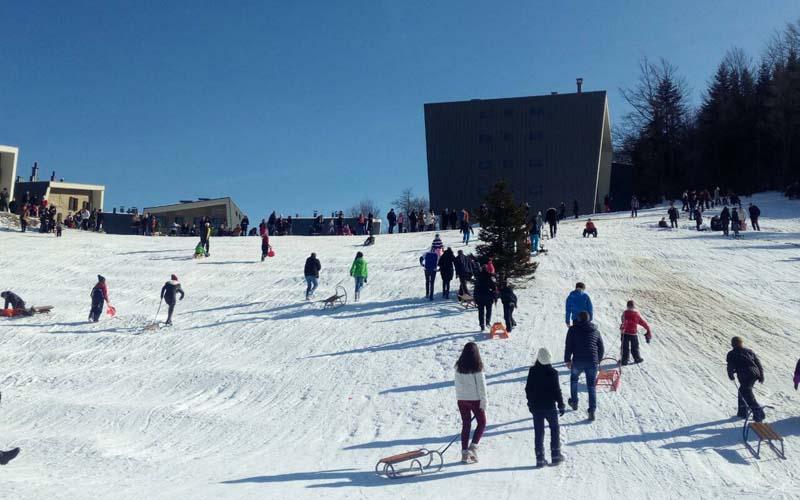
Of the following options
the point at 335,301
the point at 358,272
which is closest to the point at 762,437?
the point at 335,301

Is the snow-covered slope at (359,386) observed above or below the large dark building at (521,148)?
below

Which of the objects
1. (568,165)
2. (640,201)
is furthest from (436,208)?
(640,201)

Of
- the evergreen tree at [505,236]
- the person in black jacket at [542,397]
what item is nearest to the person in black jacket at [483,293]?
the evergreen tree at [505,236]

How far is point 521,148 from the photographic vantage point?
51.2 meters

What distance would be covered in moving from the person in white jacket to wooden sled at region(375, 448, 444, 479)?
1.25ft

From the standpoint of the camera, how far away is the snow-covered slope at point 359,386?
8055 mm

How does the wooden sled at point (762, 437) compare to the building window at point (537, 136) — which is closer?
the wooden sled at point (762, 437)

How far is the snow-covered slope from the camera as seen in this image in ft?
26.4

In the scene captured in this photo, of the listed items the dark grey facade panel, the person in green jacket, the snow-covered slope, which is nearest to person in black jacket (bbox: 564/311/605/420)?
the snow-covered slope

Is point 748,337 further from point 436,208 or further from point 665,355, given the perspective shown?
point 436,208

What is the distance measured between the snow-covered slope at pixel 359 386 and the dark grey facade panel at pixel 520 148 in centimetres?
2520

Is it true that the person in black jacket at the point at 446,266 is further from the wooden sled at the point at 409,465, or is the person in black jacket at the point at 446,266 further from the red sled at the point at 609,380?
the wooden sled at the point at 409,465

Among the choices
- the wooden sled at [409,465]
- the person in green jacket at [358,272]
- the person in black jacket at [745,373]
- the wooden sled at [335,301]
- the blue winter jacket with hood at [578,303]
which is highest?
the person in green jacket at [358,272]

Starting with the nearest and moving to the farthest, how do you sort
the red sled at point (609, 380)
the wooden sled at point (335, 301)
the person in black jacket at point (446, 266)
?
the red sled at point (609, 380), the wooden sled at point (335, 301), the person in black jacket at point (446, 266)
